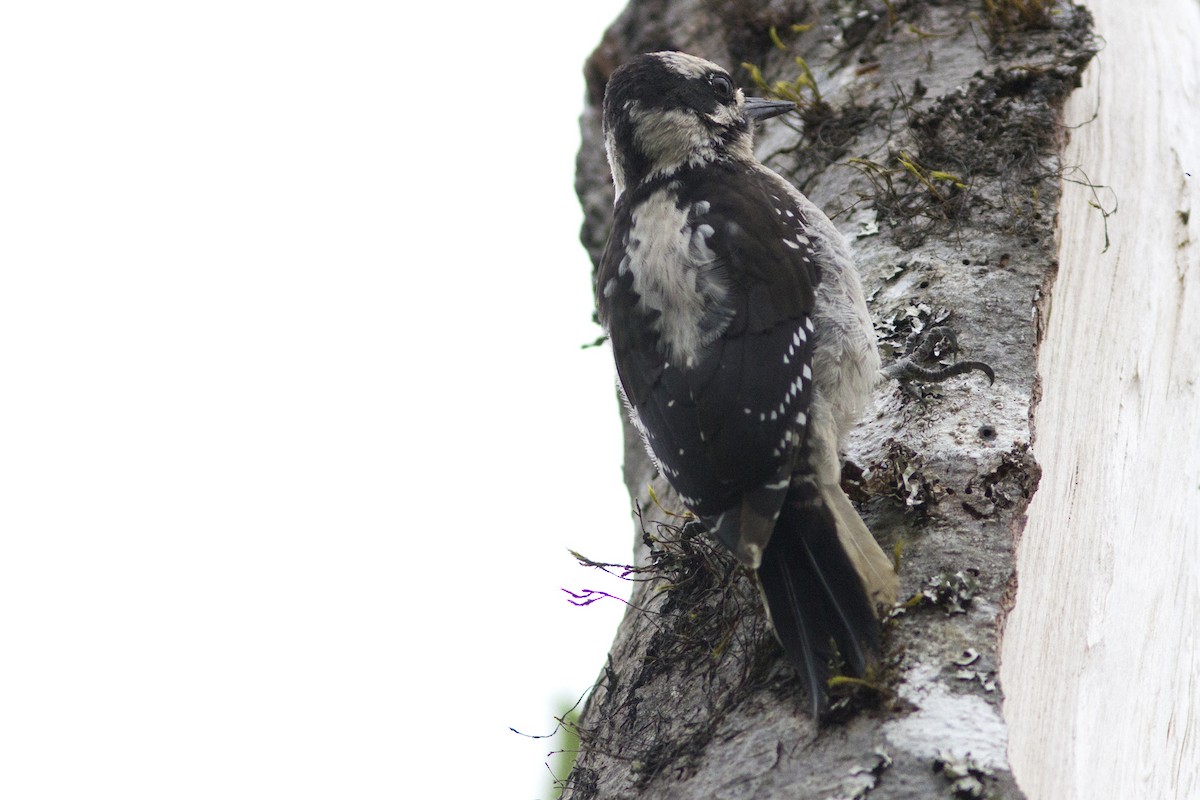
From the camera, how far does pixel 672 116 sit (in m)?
3.87

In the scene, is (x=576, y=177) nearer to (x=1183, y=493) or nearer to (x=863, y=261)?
(x=863, y=261)

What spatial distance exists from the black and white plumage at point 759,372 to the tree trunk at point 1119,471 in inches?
13.9

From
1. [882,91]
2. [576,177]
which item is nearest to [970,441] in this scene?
[882,91]

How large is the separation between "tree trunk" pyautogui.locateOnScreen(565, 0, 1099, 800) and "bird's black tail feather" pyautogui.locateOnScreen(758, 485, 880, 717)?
0.05 m

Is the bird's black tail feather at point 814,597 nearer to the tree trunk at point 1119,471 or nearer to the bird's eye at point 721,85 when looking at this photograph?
the tree trunk at point 1119,471

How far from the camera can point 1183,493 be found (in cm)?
318

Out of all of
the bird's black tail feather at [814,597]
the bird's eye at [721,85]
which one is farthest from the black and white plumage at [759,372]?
the bird's eye at [721,85]

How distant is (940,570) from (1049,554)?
1.23ft

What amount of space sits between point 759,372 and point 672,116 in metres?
1.33

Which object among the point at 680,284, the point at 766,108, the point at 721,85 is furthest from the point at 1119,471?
the point at 721,85

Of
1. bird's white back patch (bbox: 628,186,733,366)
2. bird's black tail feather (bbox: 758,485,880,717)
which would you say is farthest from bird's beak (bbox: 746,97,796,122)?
bird's black tail feather (bbox: 758,485,880,717)

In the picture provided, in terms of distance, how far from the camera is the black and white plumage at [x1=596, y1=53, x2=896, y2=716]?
248 centimetres

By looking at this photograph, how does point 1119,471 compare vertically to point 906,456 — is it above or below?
above

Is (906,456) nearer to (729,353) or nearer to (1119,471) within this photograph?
(729,353)
